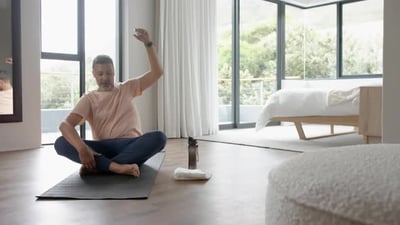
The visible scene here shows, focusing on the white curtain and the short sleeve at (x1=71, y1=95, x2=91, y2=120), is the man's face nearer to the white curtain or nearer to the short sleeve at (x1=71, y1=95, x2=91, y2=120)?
the short sleeve at (x1=71, y1=95, x2=91, y2=120)

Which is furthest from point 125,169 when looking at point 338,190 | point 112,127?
point 338,190

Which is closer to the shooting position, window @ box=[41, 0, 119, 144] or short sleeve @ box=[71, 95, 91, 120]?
short sleeve @ box=[71, 95, 91, 120]

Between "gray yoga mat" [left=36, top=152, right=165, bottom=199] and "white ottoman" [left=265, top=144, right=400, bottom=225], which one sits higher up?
"white ottoman" [left=265, top=144, right=400, bottom=225]

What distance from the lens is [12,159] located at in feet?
9.41

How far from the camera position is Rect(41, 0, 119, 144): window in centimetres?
390

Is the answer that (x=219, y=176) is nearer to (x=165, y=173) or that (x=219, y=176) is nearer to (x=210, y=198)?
(x=165, y=173)

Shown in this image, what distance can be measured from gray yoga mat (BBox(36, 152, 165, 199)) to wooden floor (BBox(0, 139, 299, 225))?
0.05m

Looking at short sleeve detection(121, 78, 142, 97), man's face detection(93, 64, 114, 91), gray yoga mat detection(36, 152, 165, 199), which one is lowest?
gray yoga mat detection(36, 152, 165, 199)

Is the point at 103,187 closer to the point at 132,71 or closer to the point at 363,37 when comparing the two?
the point at 132,71

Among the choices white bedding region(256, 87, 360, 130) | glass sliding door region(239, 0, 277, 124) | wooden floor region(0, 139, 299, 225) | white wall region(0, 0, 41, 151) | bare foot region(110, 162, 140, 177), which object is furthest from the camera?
glass sliding door region(239, 0, 277, 124)

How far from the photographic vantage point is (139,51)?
4332 mm

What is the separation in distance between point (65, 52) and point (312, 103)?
246cm

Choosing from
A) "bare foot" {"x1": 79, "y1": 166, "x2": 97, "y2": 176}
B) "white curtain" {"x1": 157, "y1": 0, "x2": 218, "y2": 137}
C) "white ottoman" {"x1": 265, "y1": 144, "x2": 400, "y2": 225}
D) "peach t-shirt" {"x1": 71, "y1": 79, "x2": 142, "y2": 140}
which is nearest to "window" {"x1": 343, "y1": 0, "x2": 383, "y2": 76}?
"white curtain" {"x1": 157, "y1": 0, "x2": 218, "y2": 137}

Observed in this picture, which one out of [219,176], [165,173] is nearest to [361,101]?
[219,176]
